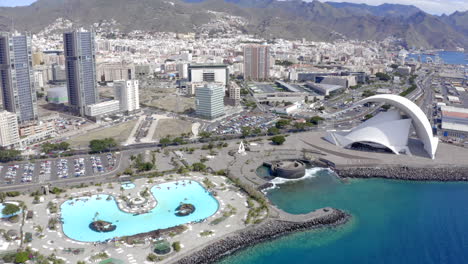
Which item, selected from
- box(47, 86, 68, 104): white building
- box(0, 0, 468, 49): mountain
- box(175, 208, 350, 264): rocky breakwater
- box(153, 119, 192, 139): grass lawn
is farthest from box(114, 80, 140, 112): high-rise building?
box(0, 0, 468, 49): mountain

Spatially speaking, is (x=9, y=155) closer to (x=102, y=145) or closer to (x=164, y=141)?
(x=102, y=145)

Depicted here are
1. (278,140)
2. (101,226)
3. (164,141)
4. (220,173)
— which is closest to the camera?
(101,226)

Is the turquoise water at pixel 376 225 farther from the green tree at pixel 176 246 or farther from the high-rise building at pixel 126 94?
the high-rise building at pixel 126 94

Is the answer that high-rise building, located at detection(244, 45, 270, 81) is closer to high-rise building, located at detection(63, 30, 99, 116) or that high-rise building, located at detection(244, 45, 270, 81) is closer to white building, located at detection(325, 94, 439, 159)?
high-rise building, located at detection(63, 30, 99, 116)

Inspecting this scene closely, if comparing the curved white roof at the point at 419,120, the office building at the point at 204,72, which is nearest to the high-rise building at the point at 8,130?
the curved white roof at the point at 419,120

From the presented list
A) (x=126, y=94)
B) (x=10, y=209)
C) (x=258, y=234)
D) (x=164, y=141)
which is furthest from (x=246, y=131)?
(x=10, y=209)

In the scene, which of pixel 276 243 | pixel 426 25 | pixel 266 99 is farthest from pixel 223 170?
pixel 426 25
